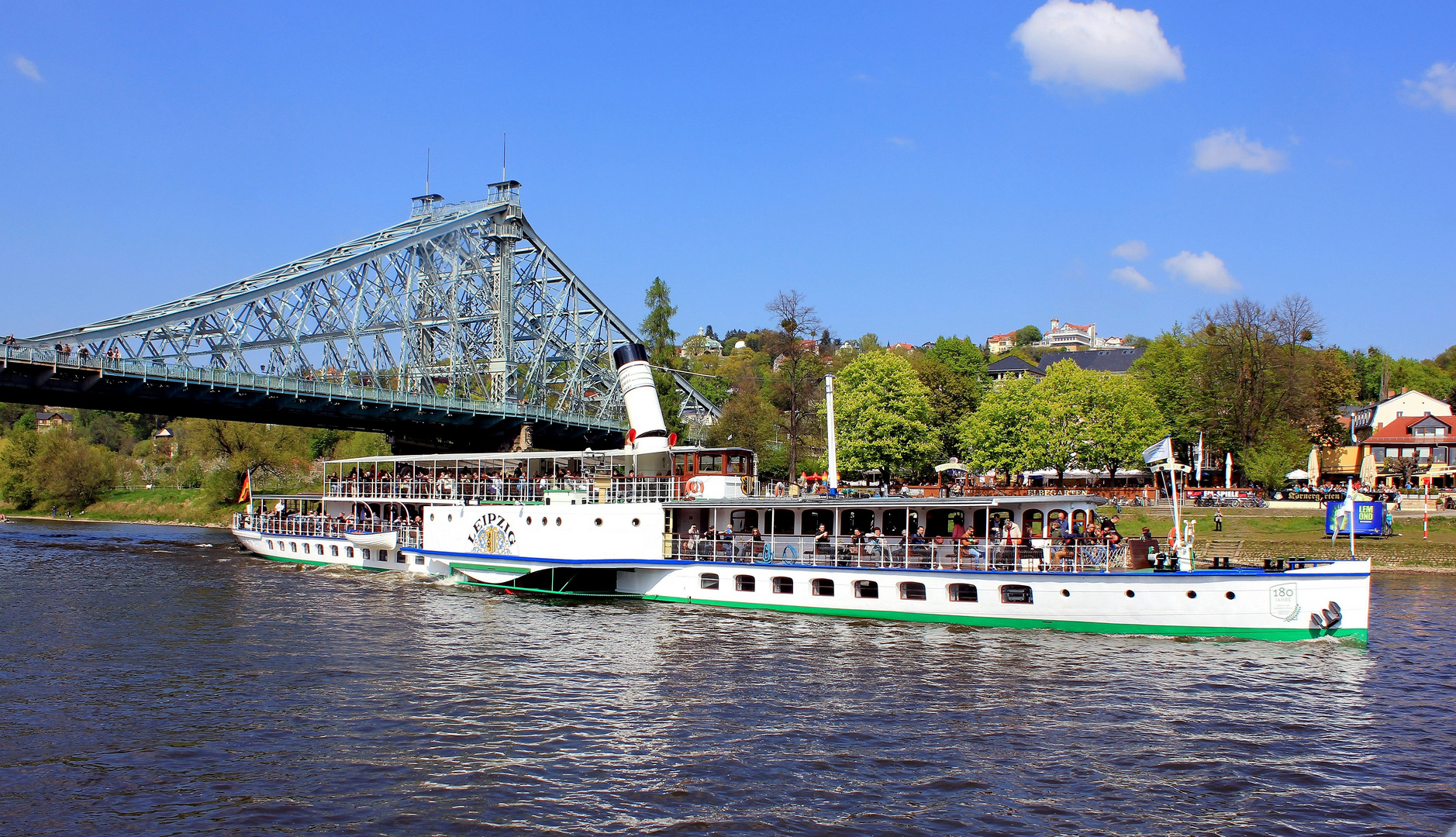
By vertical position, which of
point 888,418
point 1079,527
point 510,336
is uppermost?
point 510,336

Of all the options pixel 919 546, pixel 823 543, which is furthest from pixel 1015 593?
pixel 823 543

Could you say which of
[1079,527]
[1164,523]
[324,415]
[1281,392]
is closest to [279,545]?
[324,415]

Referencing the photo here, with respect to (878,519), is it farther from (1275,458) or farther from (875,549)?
(1275,458)

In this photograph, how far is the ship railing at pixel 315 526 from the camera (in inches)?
1586

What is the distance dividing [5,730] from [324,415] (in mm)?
47427

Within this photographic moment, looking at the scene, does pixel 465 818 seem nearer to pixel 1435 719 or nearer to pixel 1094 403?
pixel 1435 719

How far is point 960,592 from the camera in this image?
27297mm

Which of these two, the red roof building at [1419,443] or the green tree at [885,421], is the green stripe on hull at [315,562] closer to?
the green tree at [885,421]

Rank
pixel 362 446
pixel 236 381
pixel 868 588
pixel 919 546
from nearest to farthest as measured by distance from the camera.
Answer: pixel 919 546, pixel 868 588, pixel 236 381, pixel 362 446

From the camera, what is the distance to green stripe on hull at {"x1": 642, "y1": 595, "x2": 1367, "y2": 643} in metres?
24.0

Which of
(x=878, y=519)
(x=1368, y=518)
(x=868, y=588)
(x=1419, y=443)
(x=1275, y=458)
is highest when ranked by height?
(x=1419, y=443)

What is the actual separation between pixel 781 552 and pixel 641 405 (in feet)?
32.3

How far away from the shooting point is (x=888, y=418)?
60.0 meters

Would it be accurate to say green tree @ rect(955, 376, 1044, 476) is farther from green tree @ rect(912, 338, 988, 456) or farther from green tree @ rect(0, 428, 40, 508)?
green tree @ rect(0, 428, 40, 508)
